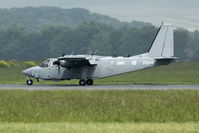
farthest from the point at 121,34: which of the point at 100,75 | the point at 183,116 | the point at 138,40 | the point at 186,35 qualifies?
the point at 183,116

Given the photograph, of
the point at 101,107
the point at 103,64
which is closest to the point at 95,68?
the point at 103,64

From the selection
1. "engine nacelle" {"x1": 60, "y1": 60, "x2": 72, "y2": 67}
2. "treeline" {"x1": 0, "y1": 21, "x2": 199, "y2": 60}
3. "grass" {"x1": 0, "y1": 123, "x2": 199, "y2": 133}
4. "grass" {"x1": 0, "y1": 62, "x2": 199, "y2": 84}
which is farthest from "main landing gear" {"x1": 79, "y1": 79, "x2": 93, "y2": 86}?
"treeline" {"x1": 0, "y1": 21, "x2": 199, "y2": 60}

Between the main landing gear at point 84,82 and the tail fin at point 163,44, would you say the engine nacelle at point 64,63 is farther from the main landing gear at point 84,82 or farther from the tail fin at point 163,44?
the tail fin at point 163,44

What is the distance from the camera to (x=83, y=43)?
5605 inches

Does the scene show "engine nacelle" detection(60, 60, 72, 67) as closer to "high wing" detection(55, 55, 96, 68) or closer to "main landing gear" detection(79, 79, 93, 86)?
"high wing" detection(55, 55, 96, 68)

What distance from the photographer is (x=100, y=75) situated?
50188 millimetres

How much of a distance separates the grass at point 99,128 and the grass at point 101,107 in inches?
67.7

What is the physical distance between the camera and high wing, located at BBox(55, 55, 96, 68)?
4881 centimetres

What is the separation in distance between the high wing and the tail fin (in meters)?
5.25

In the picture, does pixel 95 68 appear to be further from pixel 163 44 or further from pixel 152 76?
pixel 152 76

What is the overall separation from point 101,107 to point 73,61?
70.4 feet

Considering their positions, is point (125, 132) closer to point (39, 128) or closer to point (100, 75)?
point (39, 128)

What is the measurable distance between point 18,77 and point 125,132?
44.4 metres

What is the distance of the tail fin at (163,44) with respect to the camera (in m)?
50.1
